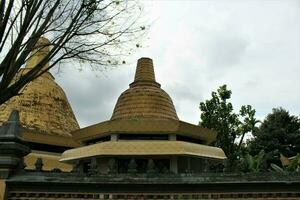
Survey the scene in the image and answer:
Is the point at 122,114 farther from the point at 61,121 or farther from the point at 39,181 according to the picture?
the point at 39,181

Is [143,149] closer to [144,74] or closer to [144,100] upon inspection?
[144,100]

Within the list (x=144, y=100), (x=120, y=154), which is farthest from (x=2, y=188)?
(x=144, y=100)

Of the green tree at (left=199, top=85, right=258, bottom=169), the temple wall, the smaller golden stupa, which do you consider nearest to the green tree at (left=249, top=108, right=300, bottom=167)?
the green tree at (left=199, top=85, right=258, bottom=169)

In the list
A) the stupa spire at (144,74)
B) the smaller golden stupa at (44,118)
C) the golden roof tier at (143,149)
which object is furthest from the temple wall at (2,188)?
the stupa spire at (144,74)

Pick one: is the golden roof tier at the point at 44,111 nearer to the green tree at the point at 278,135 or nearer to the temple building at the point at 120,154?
the temple building at the point at 120,154

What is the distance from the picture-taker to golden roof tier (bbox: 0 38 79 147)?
101 ft

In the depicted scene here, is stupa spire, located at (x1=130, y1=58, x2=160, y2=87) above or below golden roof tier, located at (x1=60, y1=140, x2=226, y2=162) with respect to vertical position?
above

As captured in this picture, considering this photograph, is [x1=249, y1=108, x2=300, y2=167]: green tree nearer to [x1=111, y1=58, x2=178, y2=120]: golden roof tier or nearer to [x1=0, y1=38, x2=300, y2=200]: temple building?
[x1=0, y1=38, x2=300, y2=200]: temple building

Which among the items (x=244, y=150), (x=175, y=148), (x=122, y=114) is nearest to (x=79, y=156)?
(x=122, y=114)

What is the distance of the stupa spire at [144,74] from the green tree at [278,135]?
10.2 metres

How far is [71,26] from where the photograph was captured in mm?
7977

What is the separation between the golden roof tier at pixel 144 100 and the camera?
91.6 ft

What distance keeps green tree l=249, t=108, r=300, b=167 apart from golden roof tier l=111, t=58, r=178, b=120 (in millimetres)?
8169

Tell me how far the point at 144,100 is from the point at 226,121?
6.55 metres
